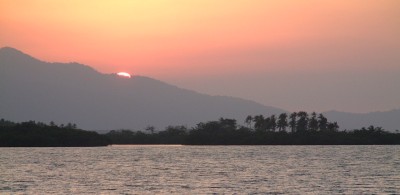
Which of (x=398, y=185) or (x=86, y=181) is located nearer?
(x=398, y=185)

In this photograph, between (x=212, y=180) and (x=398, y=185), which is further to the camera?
(x=212, y=180)

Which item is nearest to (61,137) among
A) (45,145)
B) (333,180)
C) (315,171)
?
(45,145)

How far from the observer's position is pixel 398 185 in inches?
2391

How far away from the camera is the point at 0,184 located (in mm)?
60969

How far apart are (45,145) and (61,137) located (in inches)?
190

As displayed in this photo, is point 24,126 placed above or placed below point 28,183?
above

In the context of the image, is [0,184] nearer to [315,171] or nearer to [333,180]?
[333,180]

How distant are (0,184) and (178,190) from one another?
51.7 ft

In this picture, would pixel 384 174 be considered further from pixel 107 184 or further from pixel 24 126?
pixel 24 126

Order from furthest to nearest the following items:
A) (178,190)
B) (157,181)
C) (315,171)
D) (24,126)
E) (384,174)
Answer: (24,126) < (315,171) < (384,174) < (157,181) < (178,190)

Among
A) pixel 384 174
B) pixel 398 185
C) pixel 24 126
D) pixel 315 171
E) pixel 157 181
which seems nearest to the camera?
pixel 398 185

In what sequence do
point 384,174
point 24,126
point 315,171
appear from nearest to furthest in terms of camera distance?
point 384,174 → point 315,171 → point 24,126

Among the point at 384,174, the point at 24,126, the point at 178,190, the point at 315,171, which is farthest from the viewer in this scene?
the point at 24,126

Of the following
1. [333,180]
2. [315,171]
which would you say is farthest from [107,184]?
[315,171]
